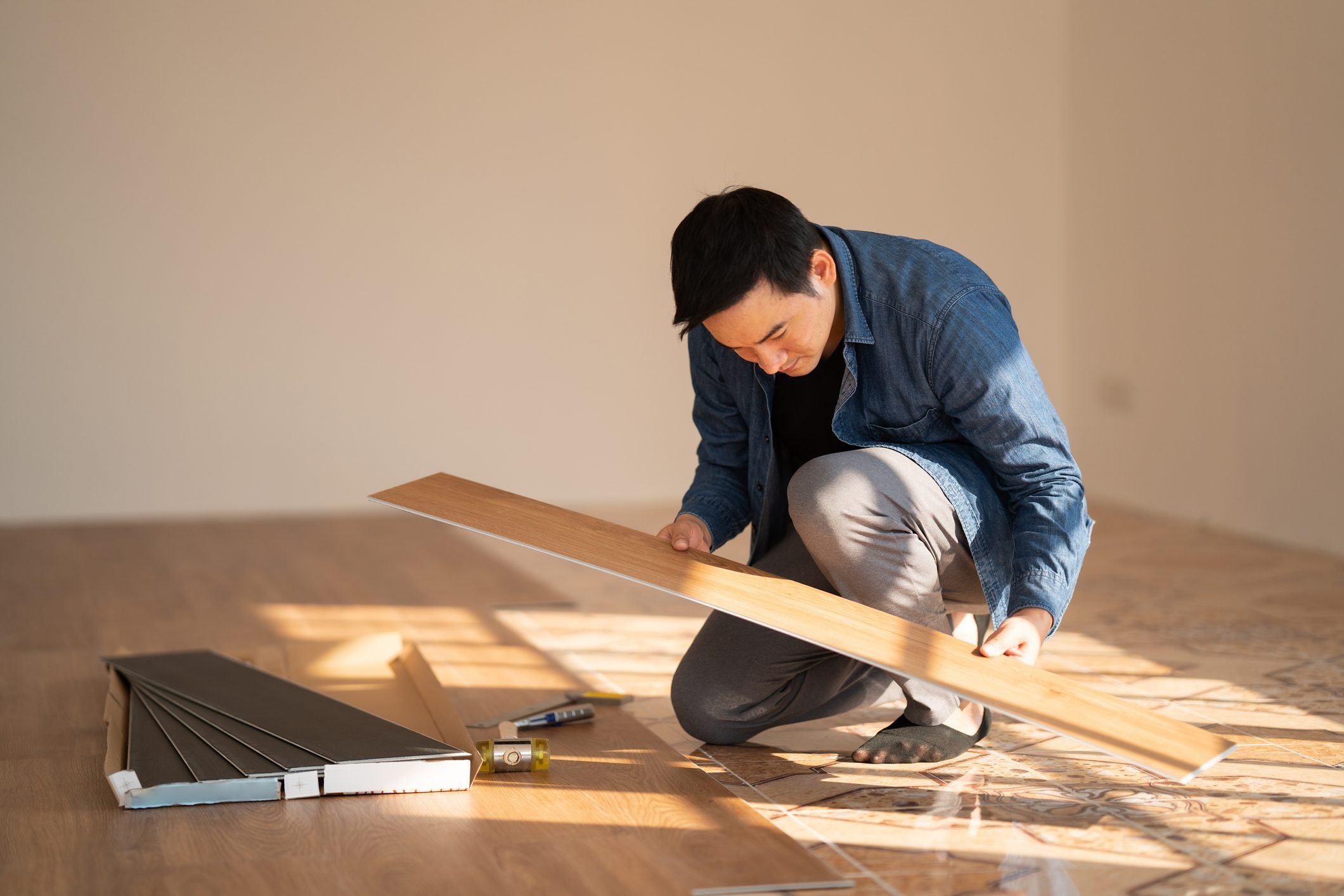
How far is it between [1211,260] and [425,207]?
2939 mm

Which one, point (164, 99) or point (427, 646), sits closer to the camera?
point (427, 646)

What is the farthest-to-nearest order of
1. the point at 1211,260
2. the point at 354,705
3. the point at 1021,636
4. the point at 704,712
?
the point at 1211,260, the point at 354,705, the point at 704,712, the point at 1021,636

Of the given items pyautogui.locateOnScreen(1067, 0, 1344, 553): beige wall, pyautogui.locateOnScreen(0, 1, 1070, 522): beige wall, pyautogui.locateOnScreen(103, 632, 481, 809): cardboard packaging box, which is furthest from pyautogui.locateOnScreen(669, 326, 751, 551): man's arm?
pyautogui.locateOnScreen(0, 1, 1070, 522): beige wall

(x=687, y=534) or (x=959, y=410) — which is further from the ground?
(x=959, y=410)

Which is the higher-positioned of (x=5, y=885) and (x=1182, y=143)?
(x=1182, y=143)

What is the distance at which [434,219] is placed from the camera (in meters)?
5.04

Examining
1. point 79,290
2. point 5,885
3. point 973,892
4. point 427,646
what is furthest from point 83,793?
point 79,290

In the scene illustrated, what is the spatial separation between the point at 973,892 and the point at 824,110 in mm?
4336

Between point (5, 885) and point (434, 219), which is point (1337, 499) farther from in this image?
point (5, 885)

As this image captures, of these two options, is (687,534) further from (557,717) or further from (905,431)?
(557,717)

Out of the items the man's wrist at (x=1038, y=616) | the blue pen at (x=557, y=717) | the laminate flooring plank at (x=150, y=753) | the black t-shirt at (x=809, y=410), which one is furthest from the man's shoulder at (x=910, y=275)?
the laminate flooring plank at (x=150, y=753)

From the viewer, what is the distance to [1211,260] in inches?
Result: 174

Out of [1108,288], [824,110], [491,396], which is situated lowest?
[491,396]

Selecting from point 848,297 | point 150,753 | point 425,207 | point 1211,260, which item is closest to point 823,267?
point 848,297
